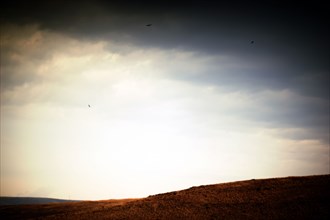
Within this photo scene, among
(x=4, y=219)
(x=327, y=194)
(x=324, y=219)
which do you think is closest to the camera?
(x=324, y=219)

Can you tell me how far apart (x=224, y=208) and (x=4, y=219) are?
29.9 m

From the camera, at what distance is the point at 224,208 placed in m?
20.8

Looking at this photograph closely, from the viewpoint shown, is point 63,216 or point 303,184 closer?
point 303,184

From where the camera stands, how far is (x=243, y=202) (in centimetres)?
2142

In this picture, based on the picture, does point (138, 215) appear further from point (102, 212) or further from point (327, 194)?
point (327, 194)

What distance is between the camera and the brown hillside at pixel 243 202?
18500 mm

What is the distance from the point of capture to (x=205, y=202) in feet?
75.3

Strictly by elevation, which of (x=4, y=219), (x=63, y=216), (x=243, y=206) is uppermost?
(x=243, y=206)

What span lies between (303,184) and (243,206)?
250 inches

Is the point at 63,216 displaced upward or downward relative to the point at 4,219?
upward

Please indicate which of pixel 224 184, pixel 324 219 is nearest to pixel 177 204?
pixel 224 184

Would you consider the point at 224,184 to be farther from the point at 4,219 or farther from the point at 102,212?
the point at 4,219

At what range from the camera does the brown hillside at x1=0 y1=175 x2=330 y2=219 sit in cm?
1850

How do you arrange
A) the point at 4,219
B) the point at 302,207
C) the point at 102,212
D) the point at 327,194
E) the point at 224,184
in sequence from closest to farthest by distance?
the point at 302,207, the point at 327,194, the point at 102,212, the point at 224,184, the point at 4,219
